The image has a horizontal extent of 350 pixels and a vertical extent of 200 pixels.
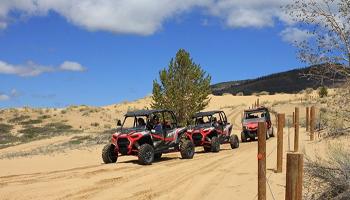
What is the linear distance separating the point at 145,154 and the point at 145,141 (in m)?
0.96

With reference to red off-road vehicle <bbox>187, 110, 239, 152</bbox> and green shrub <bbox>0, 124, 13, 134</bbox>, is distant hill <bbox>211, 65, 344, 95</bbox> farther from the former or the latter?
red off-road vehicle <bbox>187, 110, 239, 152</bbox>

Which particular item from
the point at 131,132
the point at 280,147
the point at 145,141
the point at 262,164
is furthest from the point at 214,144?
the point at 262,164

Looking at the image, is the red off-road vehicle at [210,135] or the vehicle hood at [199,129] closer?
the red off-road vehicle at [210,135]

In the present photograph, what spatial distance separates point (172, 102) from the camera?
25.3 meters

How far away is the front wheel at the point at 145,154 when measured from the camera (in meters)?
12.8

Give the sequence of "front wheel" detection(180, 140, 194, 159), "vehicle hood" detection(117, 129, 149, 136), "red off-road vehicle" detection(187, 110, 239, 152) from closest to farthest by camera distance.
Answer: "vehicle hood" detection(117, 129, 149, 136) < "front wheel" detection(180, 140, 194, 159) < "red off-road vehicle" detection(187, 110, 239, 152)

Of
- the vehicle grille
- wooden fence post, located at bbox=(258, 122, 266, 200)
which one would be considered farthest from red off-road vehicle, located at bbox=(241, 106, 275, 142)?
wooden fence post, located at bbox=(258, 122, 266, 200)

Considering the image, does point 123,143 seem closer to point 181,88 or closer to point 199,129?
point 199,129

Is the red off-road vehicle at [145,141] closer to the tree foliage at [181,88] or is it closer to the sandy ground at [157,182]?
the sandy ground at [157,182]

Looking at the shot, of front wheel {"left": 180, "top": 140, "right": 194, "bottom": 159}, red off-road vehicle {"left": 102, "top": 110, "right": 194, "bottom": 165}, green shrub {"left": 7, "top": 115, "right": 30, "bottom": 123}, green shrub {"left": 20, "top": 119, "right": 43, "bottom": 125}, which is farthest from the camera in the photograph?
green shrub {"left": 7, "top": 115, "right": 30, "bottom": 123}

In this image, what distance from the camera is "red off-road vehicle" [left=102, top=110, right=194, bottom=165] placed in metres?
13.3

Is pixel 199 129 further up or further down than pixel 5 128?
further up

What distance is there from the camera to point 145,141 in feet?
45.6

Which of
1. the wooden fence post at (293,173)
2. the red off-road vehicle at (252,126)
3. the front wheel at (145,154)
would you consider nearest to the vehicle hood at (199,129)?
the front wheel at (145,154)
